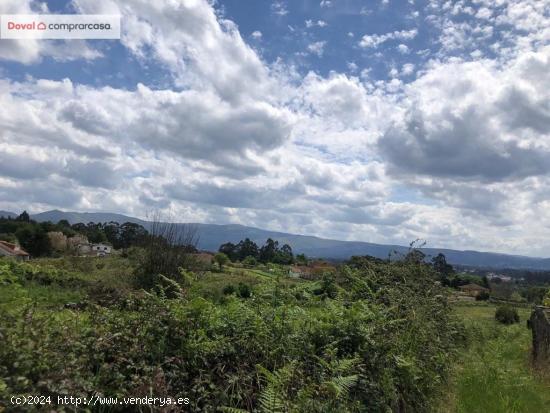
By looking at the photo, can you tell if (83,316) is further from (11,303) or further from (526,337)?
(526,337)

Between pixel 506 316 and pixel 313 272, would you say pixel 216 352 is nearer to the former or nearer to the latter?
pixel 313 272

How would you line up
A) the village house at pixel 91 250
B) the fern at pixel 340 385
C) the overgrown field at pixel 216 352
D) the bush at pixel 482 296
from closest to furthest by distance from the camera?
the overgrown field at pixel 216 352
the fern at pixel 340 385
the village house at pixel 91 250
the bush at pixel 482 296

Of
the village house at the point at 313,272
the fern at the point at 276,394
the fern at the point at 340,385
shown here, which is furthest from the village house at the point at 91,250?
the fern at the point at 276,394

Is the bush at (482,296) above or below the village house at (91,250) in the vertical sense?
below

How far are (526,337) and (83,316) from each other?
14.1 metres

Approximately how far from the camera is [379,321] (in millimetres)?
5812

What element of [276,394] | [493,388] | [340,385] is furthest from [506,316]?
[276,394]

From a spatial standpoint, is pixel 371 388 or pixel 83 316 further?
pixel 371 388

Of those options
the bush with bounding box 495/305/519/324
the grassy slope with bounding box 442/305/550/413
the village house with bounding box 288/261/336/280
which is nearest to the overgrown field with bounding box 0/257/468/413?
the grassy slope with bounding box 442/305/550/413

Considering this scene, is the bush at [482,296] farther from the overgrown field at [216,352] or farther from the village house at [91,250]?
the overgrown field at [216,352]

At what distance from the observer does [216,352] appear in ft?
13.5

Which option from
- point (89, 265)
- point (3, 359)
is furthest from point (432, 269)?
point (89, 265)

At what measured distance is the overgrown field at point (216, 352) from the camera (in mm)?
3273

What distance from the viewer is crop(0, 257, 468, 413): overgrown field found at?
3273mm
